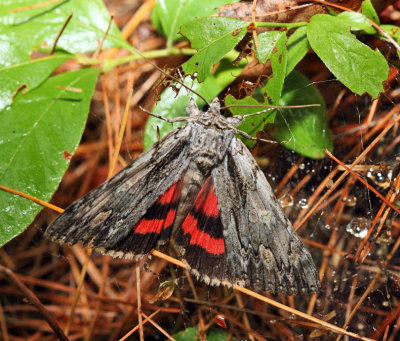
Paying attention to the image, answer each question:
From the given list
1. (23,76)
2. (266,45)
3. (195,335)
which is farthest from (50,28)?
(195,335)

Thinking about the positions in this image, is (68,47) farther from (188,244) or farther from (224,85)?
(188,244)

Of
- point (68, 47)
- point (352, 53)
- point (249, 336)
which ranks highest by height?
point (68, 47)

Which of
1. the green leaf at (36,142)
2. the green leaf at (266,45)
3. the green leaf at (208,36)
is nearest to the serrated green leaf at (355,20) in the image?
the green leaf at (266,45)

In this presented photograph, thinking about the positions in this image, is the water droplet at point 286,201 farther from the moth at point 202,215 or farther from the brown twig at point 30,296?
the brown twig at point 30,296

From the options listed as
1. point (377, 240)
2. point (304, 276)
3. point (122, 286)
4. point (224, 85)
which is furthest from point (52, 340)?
point (377, 240)

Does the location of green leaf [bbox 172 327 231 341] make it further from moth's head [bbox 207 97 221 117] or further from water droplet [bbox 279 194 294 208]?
moth's head [bbox 207 97 221 117]

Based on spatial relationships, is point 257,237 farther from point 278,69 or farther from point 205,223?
point 278,69
